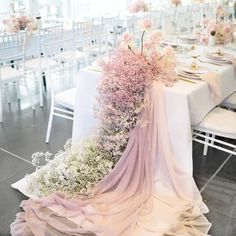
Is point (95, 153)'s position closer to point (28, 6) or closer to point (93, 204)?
Result: point (93, 204)

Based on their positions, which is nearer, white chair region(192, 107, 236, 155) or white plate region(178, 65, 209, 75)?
white chair region(192, 107, 236, 155)

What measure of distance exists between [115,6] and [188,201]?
5900mm

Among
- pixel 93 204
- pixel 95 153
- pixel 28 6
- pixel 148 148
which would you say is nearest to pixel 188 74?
pixel 148 148

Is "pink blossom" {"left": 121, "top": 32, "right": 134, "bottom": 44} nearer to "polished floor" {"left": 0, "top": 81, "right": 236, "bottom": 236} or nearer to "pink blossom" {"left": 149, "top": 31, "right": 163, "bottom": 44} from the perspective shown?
"pink blossom" {"left": 149, "top": 31, "right": 163, "bottom": 44}

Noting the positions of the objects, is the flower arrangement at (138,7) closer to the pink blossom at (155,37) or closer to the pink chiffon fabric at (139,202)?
the pink blossom at (155,37)

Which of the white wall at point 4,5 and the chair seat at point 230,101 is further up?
the white wall at point 4,5

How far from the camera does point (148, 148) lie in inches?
79.7

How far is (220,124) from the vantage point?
2104 mm

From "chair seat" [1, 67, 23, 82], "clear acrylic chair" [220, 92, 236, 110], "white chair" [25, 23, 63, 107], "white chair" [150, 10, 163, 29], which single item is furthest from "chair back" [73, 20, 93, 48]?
"clear acrylic chair" [220, 92, 236, 110]

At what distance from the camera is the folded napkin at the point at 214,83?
2160mm

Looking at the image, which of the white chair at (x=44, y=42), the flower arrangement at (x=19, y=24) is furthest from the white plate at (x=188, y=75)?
the flower arrangement at (x=19, y=24)

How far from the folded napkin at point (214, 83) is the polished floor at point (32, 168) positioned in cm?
56

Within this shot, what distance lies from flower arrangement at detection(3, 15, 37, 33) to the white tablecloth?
161 centimetres

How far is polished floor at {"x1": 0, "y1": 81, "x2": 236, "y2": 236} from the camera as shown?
6.49ft
